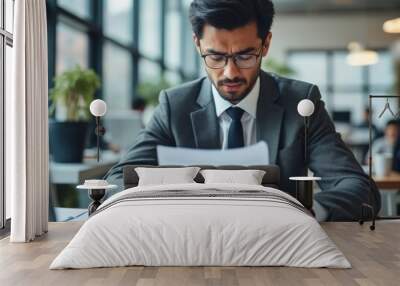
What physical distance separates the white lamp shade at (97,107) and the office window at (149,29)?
1642mm

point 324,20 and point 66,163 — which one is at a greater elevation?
point 324,20

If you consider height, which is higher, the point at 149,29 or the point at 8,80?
the point at 149,29

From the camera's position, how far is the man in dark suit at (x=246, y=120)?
6.66 metres

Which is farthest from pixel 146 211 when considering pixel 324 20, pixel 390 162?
pixel 324 20

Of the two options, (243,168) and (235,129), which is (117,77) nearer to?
(235,129)

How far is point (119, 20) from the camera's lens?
26.1 feet

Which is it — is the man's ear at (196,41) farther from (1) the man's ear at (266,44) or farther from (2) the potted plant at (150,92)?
(1) the man's ear at (266,44)

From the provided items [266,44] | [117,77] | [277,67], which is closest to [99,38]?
[117,77]

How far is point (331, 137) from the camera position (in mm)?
6789

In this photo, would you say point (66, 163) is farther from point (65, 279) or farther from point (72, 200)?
point (65, 279)

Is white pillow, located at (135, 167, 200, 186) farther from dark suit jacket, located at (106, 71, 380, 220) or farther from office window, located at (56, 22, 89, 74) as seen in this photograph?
office window, located at (56, 22, 89, 74)

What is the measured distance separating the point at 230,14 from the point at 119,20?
1.88 metres

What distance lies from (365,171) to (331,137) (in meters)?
0.55

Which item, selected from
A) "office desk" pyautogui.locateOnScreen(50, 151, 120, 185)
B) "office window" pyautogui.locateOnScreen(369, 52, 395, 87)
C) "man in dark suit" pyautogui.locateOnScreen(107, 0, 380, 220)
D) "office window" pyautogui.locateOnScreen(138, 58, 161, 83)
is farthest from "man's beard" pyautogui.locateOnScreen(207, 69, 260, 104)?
"office window" pyautogui.locateOnScreen(369, 52, 395, 87)
